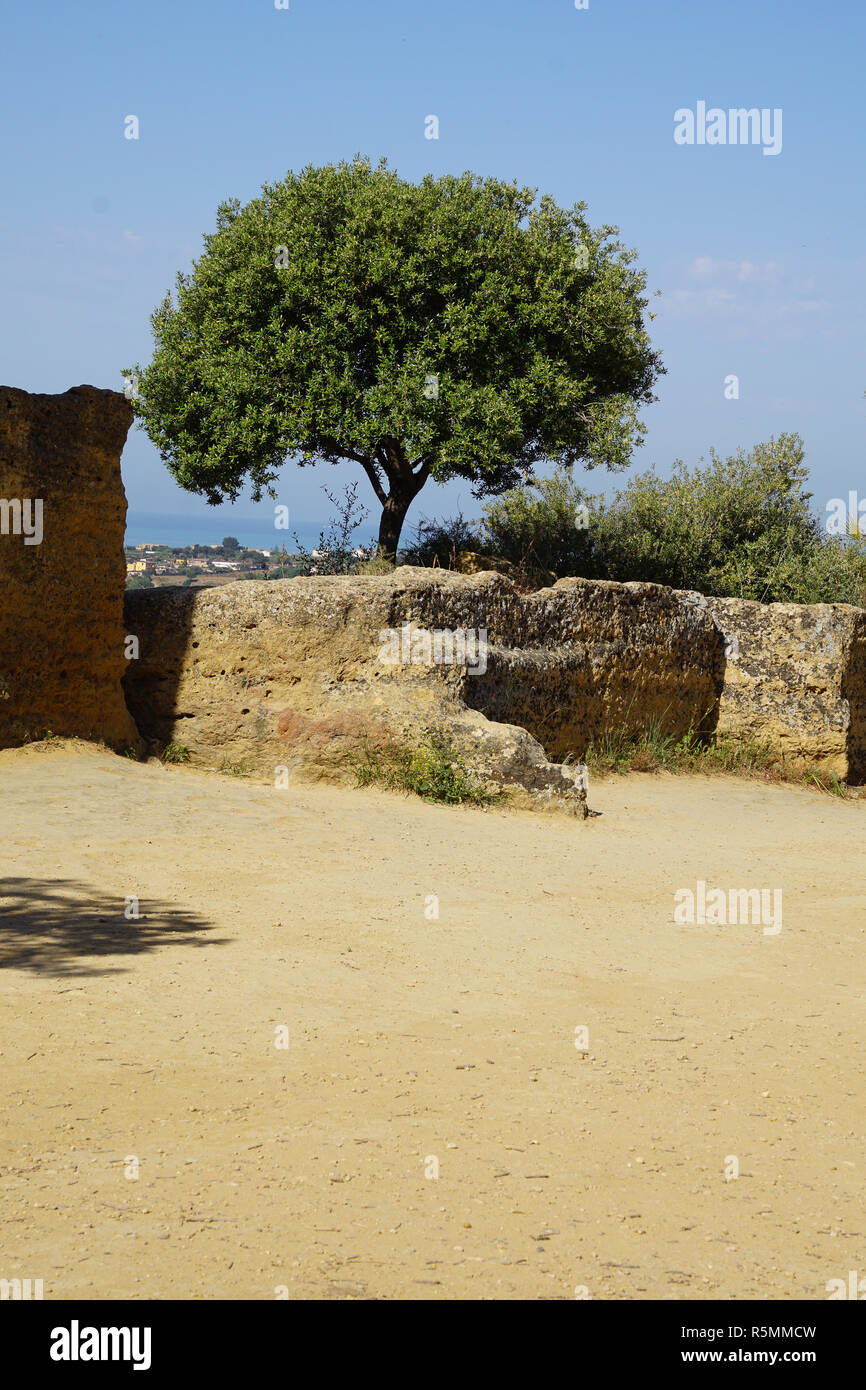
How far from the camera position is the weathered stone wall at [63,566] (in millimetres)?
9352

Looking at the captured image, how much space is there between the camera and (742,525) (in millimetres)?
19516

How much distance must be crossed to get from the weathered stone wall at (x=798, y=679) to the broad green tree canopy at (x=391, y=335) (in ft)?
17.1

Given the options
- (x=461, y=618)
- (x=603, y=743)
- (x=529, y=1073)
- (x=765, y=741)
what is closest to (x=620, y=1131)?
(x=529, y=1073)

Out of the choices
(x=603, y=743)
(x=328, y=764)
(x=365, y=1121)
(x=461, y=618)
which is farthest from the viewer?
(x=603, y=743)

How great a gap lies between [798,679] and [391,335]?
796 centimetres

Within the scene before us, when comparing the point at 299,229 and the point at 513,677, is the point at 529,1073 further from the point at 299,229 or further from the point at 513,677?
the point at 299,229

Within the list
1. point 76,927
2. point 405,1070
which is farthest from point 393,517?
point 405,1070

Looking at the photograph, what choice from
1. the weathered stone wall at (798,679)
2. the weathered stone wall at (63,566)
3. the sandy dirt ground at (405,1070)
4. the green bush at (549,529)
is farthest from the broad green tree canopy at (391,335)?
the sandy dirt ground at (405,1070)

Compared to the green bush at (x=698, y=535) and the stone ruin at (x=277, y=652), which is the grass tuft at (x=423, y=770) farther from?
the green bush at (x=698, y=535)

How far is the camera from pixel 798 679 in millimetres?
13344

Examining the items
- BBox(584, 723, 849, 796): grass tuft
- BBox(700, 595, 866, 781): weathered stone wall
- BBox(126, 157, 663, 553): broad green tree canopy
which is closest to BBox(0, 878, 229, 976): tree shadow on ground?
BBox(584, 723, 849, 796): grass tuft

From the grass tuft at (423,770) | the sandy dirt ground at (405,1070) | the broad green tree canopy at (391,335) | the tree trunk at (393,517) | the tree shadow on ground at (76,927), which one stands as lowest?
the sandy dirt ground at (405,1070)

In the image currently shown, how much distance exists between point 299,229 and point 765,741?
10.1 metres

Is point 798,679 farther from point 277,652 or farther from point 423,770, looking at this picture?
point 277,652
